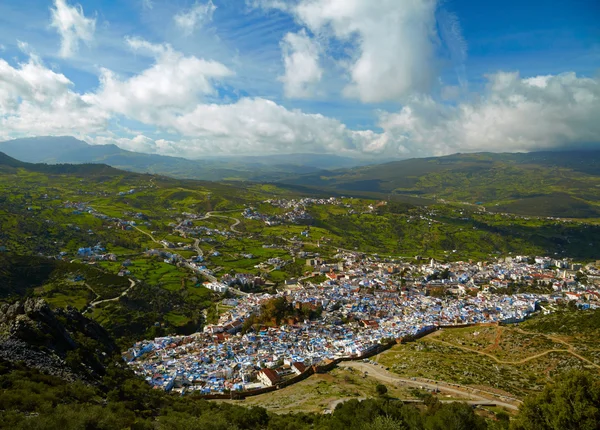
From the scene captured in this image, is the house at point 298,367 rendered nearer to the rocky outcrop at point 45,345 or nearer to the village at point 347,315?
the village at point 347,315

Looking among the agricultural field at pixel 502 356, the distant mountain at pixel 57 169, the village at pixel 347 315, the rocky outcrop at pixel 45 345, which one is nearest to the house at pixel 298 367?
the village at pixel 347 315

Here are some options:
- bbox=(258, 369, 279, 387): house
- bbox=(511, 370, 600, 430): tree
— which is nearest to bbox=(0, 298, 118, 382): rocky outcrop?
bbox=(258, 369, 279, 387): house

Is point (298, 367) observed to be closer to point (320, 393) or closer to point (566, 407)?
point (320, 393)

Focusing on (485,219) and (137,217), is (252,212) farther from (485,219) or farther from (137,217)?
(485,219)

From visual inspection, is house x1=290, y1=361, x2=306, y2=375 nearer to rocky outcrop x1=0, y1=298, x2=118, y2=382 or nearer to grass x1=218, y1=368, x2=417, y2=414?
grass x1=218, y1=368, x2=417, y2=414

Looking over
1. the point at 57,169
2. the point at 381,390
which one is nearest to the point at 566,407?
the point at 381,390
